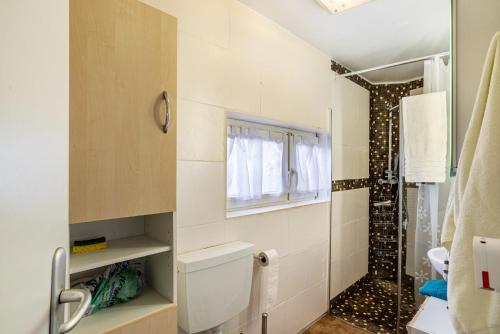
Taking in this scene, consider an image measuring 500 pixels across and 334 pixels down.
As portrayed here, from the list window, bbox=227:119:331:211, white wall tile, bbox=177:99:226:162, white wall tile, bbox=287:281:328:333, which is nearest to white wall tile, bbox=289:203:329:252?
window, bbox=227:119:331:211

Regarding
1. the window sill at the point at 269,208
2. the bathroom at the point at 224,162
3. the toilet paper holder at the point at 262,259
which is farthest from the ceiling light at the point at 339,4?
the toilet paper holder at the point at 262,259

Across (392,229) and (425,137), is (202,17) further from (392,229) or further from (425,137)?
(392,229)

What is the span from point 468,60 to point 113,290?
154 cm

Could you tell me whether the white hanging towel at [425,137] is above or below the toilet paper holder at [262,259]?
above

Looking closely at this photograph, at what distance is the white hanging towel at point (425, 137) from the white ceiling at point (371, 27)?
0.47 meters

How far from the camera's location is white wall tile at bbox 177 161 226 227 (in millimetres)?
1284

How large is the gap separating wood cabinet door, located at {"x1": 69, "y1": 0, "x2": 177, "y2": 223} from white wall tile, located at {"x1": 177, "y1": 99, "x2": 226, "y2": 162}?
28cm

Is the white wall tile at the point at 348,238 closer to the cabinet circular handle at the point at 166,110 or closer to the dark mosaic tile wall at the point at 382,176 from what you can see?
the dark mosaic tile wall at the point at 382,176

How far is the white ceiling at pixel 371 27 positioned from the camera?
1612 mm

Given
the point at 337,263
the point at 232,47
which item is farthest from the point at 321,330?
the point at 232,47

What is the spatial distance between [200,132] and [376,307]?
2425 millimetres

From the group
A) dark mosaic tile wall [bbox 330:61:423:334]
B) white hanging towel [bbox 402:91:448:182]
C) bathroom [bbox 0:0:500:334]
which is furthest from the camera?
dark mosaic tile wall [bbox 330:61:423:334]

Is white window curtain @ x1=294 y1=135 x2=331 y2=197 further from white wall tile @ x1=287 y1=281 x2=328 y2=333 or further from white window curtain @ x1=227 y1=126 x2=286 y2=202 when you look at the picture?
white wall tile @ x1=287 y1=281 x2=328 y2=333

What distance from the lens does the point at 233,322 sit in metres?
1.53
